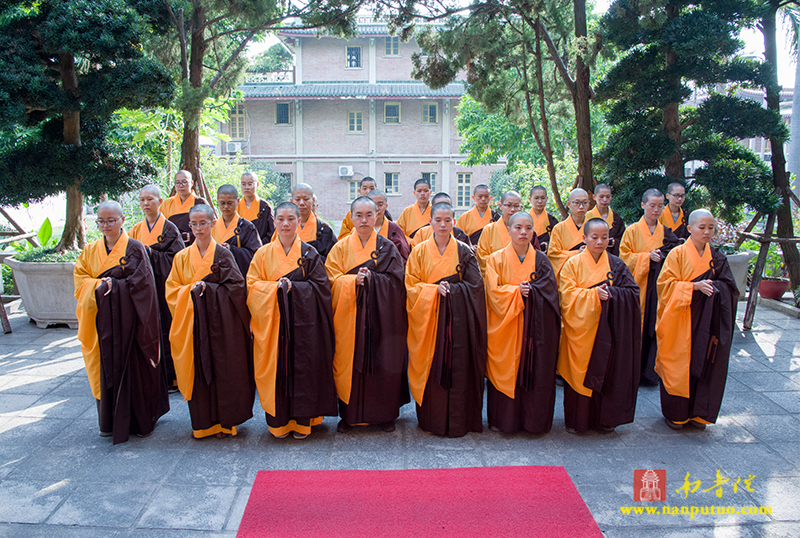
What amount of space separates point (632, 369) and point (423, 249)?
2052 mm

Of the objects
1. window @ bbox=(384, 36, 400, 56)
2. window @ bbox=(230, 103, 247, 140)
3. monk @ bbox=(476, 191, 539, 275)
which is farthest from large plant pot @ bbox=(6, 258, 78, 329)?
window @ bbox=(384, 36, 400, 56)

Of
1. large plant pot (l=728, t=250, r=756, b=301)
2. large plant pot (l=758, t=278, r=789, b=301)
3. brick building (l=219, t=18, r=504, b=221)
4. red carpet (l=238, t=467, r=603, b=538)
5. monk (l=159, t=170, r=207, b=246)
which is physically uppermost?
brick building (l=219, t=18, r=504, b=221)

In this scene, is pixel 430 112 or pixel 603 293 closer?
pixel 603 293

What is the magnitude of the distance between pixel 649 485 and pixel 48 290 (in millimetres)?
8011

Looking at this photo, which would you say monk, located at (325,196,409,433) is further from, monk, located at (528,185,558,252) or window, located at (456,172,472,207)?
window, located at (456,172,472,207)

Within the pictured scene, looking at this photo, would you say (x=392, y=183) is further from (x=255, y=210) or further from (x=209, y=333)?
(x=209, y=333)

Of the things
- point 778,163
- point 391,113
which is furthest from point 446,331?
point 391,113

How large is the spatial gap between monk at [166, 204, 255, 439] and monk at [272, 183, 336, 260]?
180 centimetres

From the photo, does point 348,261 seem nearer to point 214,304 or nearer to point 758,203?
point 214,304

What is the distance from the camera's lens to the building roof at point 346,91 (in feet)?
74.4

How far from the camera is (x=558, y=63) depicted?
8703 mm

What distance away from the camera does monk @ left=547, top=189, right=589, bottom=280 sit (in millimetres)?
6445

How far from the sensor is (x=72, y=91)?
7.25m

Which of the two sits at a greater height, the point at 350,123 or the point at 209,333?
the point at 350,123
